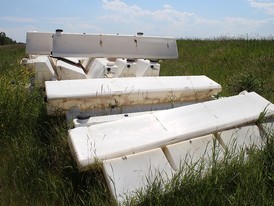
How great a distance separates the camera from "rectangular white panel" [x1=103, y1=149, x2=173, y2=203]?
84.0 inches

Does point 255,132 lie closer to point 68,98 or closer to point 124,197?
point 124,197

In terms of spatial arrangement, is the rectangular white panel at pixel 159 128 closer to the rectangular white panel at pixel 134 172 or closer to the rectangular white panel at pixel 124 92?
the rectangular white panel at pixel 134 172

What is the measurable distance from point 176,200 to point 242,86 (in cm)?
329

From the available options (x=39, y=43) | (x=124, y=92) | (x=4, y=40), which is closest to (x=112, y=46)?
(x=39, y=43)

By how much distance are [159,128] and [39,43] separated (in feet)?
11.0

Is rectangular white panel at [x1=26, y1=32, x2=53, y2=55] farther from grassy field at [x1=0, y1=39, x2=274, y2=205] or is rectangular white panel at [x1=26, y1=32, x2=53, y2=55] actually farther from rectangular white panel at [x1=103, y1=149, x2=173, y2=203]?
rectangular white panel at [x1=103, y1=149, x2=173, y2=203]

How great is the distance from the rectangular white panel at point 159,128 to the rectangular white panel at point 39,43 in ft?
9.98

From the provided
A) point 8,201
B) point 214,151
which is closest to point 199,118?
point 214,151

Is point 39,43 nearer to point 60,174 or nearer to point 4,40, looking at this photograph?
point 60,174

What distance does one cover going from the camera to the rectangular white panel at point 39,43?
17.2 ft

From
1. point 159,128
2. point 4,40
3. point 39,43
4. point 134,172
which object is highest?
point 39,43

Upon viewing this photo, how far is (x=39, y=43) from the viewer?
5.27 meters

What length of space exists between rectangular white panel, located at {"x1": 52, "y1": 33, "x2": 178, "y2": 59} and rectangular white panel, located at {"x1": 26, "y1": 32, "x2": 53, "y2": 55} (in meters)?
0.63

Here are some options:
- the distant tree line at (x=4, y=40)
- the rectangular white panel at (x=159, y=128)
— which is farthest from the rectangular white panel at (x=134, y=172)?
the distant tree line at (x=4, y=40)
